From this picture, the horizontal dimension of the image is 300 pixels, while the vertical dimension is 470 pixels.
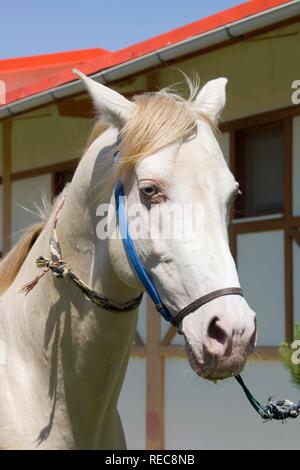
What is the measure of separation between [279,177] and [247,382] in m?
1.71

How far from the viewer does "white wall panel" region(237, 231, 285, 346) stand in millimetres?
7113

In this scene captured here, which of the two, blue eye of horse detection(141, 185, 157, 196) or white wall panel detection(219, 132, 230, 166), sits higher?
white wall panel detection(219, 132, 230, 166)

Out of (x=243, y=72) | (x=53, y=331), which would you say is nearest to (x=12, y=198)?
(x=243, y=72)

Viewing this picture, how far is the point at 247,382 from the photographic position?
7.26 meters

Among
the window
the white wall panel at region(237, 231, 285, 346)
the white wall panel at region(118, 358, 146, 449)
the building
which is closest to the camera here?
the building

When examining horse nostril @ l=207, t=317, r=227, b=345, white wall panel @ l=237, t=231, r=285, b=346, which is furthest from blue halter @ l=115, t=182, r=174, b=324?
white wall panel @ l=237, t=231, r=285, b=346

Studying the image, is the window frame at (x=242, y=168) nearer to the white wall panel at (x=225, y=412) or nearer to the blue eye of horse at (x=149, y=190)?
the white wall panel at (x=225, y=412)

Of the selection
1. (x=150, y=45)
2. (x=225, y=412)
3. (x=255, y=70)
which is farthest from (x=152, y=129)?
(x=225, y=412)

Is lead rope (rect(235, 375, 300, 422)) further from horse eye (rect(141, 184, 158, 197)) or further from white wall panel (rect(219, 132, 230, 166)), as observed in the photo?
white wall panel (rect(219, 132, 230, 166))

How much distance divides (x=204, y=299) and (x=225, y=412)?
4.81 m

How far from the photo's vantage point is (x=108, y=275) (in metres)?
3.30

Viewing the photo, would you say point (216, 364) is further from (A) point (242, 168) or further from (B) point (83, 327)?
(A) point (242, 168)

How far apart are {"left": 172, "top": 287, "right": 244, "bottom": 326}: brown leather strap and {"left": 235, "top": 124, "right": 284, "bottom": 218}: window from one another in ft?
14.5

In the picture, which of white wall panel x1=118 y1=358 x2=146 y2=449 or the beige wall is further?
white wall panel x1=118 y1=358 x2=146 y2=449
